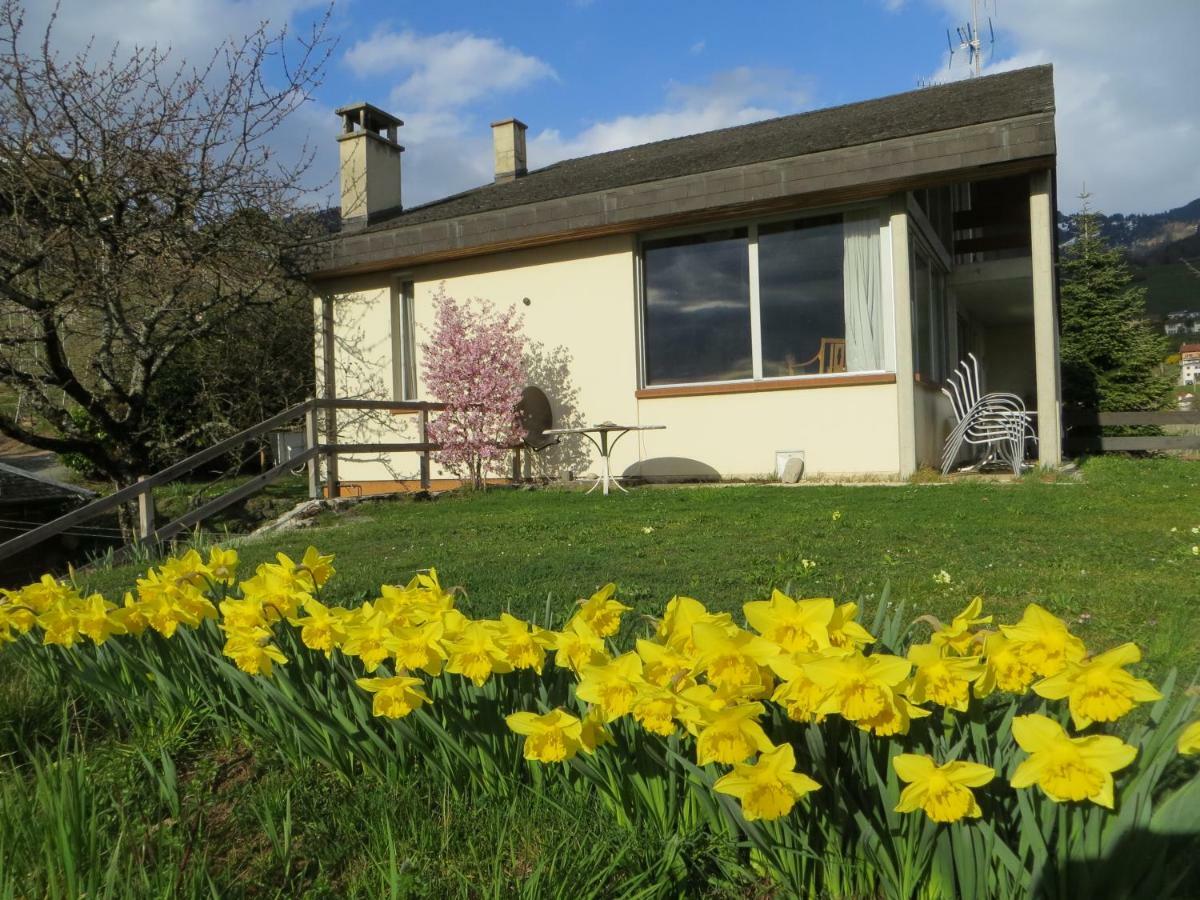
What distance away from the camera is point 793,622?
55.9 inches

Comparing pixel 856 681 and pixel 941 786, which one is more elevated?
pixel 856 681

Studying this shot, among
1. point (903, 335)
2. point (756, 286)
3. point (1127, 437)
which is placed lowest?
point (1127, 437)

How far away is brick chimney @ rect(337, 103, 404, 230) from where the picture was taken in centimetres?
1300

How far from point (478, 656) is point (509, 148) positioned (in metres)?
14.1

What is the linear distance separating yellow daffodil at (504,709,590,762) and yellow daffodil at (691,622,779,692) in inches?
9.6

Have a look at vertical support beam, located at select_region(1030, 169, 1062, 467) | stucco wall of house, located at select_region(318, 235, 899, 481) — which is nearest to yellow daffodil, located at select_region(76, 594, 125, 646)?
stucco wall of house, located at select_region(318, 235, 899, 481)

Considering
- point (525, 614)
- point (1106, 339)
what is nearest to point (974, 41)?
point (1106, 339)

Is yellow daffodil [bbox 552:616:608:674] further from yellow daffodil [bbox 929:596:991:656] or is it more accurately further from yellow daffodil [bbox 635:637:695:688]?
yellow daffodil [bbox 929:596:991:656]

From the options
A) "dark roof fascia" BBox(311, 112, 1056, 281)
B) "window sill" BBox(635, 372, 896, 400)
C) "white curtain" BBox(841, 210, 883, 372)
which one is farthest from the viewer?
"white curtain" BBox(841, 210, 883, 372)

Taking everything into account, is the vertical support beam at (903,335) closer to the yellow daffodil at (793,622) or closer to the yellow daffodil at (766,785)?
the yellow daffodil at (793,622)

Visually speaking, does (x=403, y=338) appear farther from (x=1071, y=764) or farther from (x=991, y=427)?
(x=1071, y=764)

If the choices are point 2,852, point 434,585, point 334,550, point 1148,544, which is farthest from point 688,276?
point 2,852

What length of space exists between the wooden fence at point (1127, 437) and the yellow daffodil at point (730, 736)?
42.5 feet

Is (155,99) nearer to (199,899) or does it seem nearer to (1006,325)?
(199,899)
